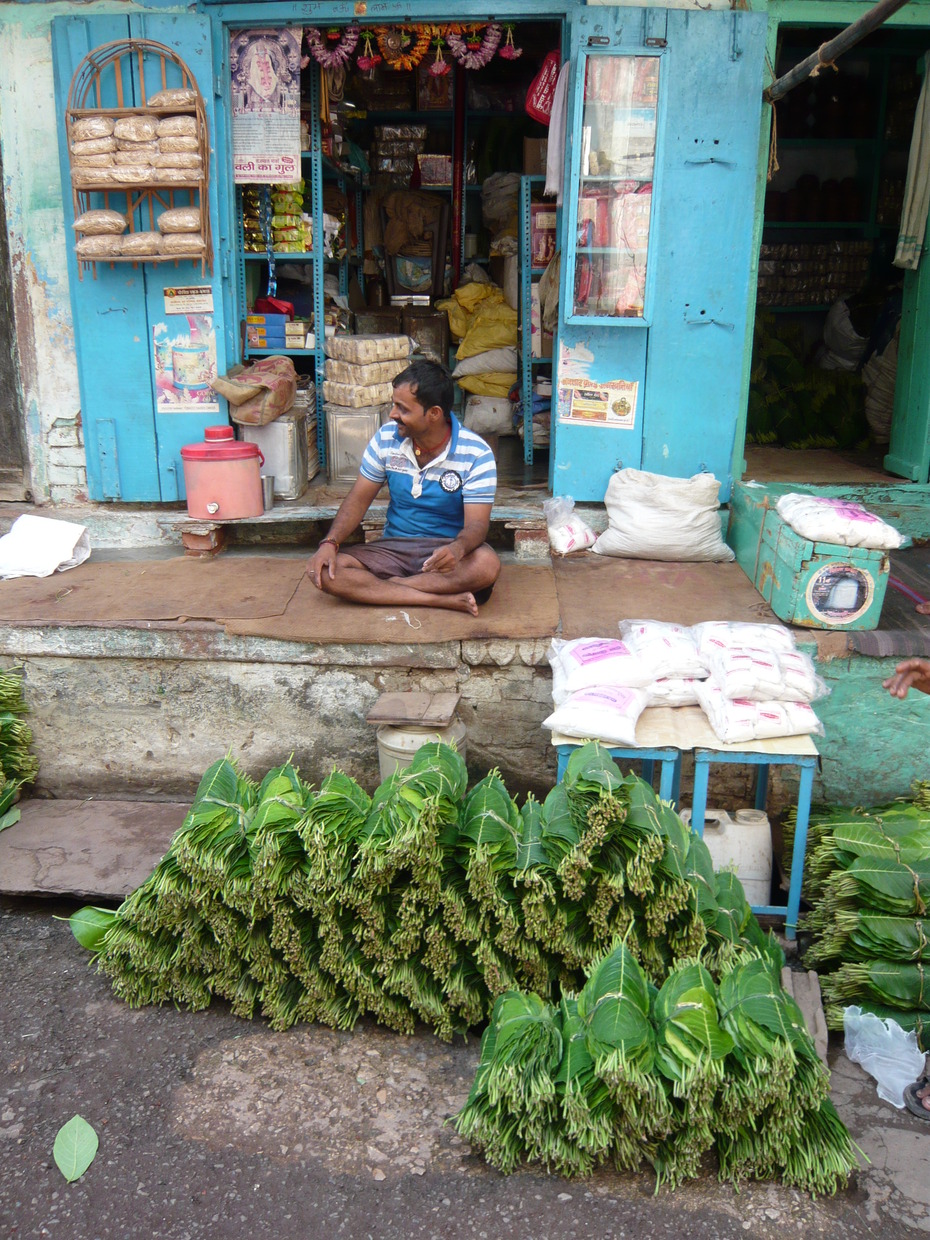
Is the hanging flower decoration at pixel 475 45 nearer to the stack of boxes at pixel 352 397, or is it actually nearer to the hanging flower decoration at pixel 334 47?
the hanging flower decoration at pixel 334 47

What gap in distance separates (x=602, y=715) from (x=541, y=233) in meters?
4.02

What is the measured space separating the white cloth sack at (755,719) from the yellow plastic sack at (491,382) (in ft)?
13.9

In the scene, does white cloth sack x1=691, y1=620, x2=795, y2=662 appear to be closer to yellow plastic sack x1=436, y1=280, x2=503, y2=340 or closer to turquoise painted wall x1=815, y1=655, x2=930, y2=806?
turquoise painted wall x1=815, y1=655, x2=930, y2=806

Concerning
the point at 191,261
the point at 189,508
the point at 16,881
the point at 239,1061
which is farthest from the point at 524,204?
the point at 239,1061

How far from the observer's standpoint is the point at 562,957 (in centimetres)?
293

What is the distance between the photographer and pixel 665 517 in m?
5.22

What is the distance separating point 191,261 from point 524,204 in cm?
218

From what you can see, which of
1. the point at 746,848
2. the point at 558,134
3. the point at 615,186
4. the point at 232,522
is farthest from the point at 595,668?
the point at 558,134

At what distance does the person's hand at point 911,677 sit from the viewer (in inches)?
137

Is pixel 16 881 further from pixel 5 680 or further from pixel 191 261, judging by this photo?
pixel 191 261

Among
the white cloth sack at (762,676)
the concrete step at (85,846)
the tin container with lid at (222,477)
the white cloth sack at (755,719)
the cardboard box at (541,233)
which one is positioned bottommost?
the concrete step at (85,846)

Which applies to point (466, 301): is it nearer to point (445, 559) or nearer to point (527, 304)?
point (527, 304)

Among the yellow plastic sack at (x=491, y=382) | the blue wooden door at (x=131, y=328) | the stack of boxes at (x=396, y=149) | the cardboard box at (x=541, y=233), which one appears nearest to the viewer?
the blue wooden door at (x=131, y=328)

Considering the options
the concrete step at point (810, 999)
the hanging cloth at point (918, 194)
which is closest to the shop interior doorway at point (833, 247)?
the hanging cloth at point (918, 194)
